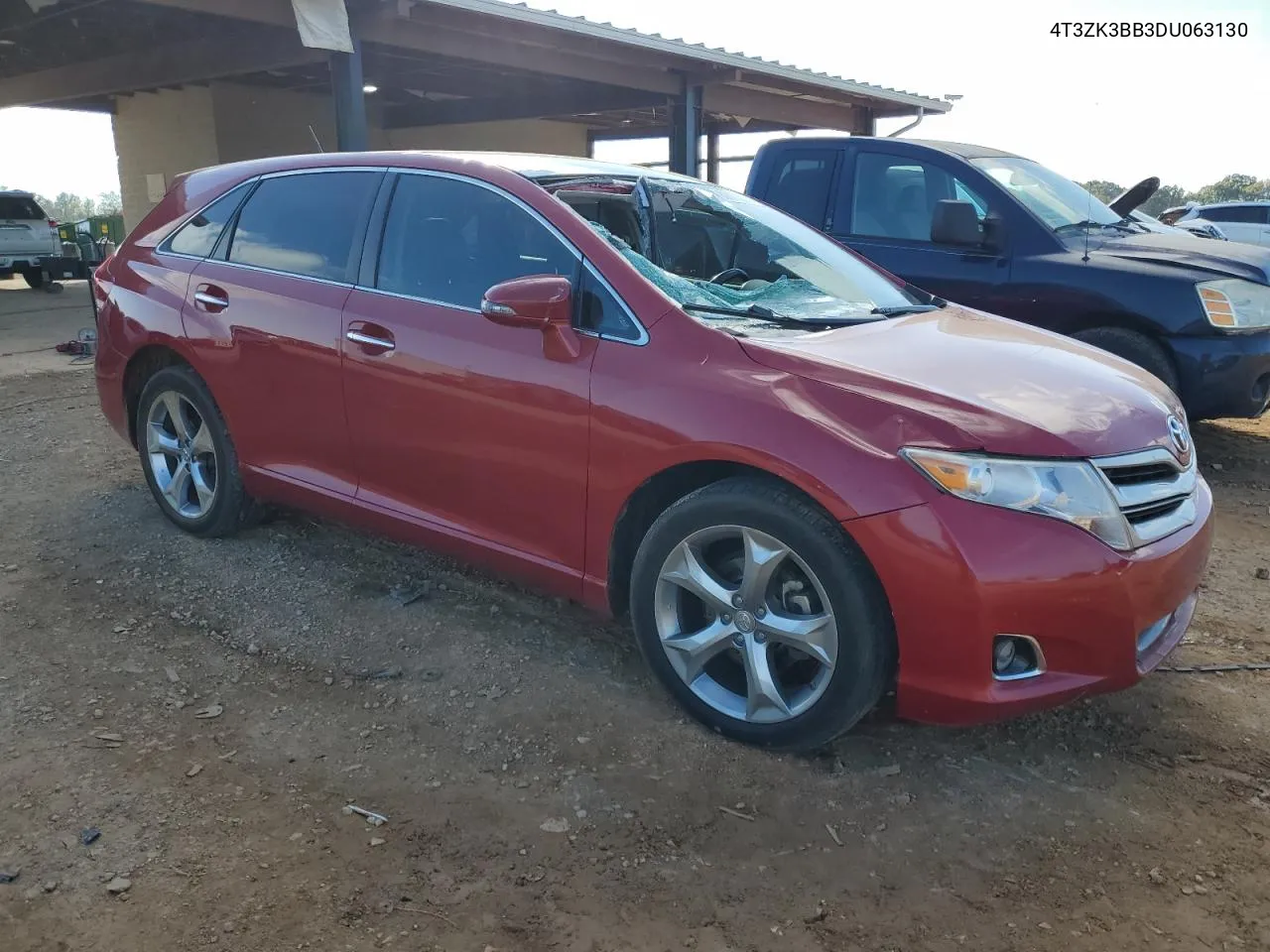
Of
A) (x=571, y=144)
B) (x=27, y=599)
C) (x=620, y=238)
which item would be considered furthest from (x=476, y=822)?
(x=571, y=144)

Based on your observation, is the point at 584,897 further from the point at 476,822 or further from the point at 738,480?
the point at 738,480

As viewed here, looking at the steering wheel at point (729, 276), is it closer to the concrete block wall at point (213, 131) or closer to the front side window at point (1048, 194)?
the front side window at point (1048, 194)

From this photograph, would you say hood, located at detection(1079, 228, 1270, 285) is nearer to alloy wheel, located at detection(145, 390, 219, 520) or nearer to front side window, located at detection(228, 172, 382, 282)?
front side window, located at detection(228, 172, 382, 282)

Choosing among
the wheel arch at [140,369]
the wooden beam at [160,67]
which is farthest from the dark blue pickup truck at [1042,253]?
the wooden beam at [160,67]

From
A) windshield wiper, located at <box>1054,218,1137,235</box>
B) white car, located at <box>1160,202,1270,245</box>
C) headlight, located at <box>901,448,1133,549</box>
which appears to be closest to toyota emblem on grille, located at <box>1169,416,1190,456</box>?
headlight, located at <box>901,448,1133,549</box>

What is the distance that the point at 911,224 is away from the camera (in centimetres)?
626

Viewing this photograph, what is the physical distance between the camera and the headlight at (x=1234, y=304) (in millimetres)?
5391

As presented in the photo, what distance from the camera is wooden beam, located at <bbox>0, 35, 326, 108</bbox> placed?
→ 11.7m

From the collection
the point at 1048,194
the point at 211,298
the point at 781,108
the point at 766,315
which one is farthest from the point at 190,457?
the point at 781,108

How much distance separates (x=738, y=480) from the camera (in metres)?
2.77

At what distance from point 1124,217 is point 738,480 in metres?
5.21

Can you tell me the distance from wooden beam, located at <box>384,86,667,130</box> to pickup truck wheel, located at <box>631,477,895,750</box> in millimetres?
13453

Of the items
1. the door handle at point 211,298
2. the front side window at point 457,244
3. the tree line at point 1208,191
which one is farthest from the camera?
the tree line at point 1208,191

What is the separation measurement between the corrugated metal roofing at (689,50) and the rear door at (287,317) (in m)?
6.90
